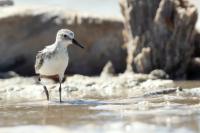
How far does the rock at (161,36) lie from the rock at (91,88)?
0.79 meters

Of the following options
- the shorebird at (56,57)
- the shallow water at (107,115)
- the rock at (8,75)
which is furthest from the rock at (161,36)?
the shorebird at (56,57)

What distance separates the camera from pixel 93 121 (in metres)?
9.04

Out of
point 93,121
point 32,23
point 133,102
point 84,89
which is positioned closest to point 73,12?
point 32,23

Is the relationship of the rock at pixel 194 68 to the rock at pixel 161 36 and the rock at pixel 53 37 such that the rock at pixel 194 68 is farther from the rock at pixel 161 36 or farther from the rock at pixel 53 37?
the rock at pixel 53 37

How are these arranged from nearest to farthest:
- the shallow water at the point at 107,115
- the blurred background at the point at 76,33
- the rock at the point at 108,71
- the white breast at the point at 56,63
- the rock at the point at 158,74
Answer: the shallow water at the point at 107,115 → the white breast at the point at 56,63 → the rock at the point at 158,74 → the rock at the point at 108,71 → the blurred background at the point at 76,33

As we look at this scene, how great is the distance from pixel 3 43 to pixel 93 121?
923cm

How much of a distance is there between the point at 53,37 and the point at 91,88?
12.4 feet

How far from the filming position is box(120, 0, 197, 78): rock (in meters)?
16.2

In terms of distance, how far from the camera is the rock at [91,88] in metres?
13.4

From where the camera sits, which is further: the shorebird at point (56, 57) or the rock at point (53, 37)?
the rock at point (53, 37)

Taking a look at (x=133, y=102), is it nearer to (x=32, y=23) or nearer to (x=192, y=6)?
(x=192, y=6)

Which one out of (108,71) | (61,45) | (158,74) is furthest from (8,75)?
(61,45)

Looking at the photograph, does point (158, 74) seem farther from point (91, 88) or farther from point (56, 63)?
point (56, 63)

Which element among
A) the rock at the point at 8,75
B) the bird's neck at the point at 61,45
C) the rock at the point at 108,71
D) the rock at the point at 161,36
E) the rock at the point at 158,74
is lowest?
the rock at the point at 8,75
